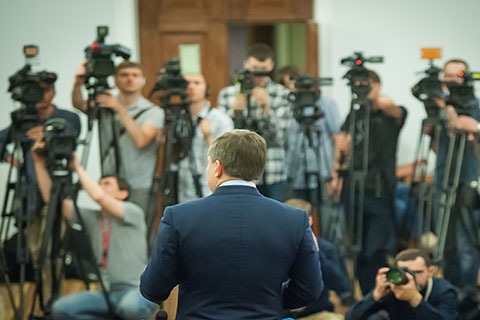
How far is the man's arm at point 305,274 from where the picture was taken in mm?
1668

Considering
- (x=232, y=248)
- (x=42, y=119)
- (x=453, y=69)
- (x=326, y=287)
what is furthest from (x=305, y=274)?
(x=453, y=69)

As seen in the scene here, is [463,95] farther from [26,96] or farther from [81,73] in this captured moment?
[26,96]

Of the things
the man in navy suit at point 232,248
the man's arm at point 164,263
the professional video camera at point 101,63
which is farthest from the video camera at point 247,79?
the man's arm at point 164,263

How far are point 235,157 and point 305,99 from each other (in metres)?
2.06

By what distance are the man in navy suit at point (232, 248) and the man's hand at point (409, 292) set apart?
0.99 metres

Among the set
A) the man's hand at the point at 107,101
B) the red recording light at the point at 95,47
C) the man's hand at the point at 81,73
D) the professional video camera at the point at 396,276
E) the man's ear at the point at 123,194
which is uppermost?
the red recording light at the point at 95,47

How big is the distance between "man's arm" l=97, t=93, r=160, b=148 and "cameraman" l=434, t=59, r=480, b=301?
1524 millimetres

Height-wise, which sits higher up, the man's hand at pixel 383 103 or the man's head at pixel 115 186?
the man's hand at pixel 383 103

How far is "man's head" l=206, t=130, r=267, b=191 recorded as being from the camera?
5.40ft

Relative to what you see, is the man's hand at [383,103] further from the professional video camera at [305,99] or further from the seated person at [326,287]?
the seated person at [326,287]

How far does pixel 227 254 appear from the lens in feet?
5.29

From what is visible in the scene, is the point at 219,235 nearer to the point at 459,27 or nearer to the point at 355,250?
the point at 355,250

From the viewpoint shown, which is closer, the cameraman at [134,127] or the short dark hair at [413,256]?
the short dark hair at [413,256]

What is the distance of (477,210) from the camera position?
3.78 meters
